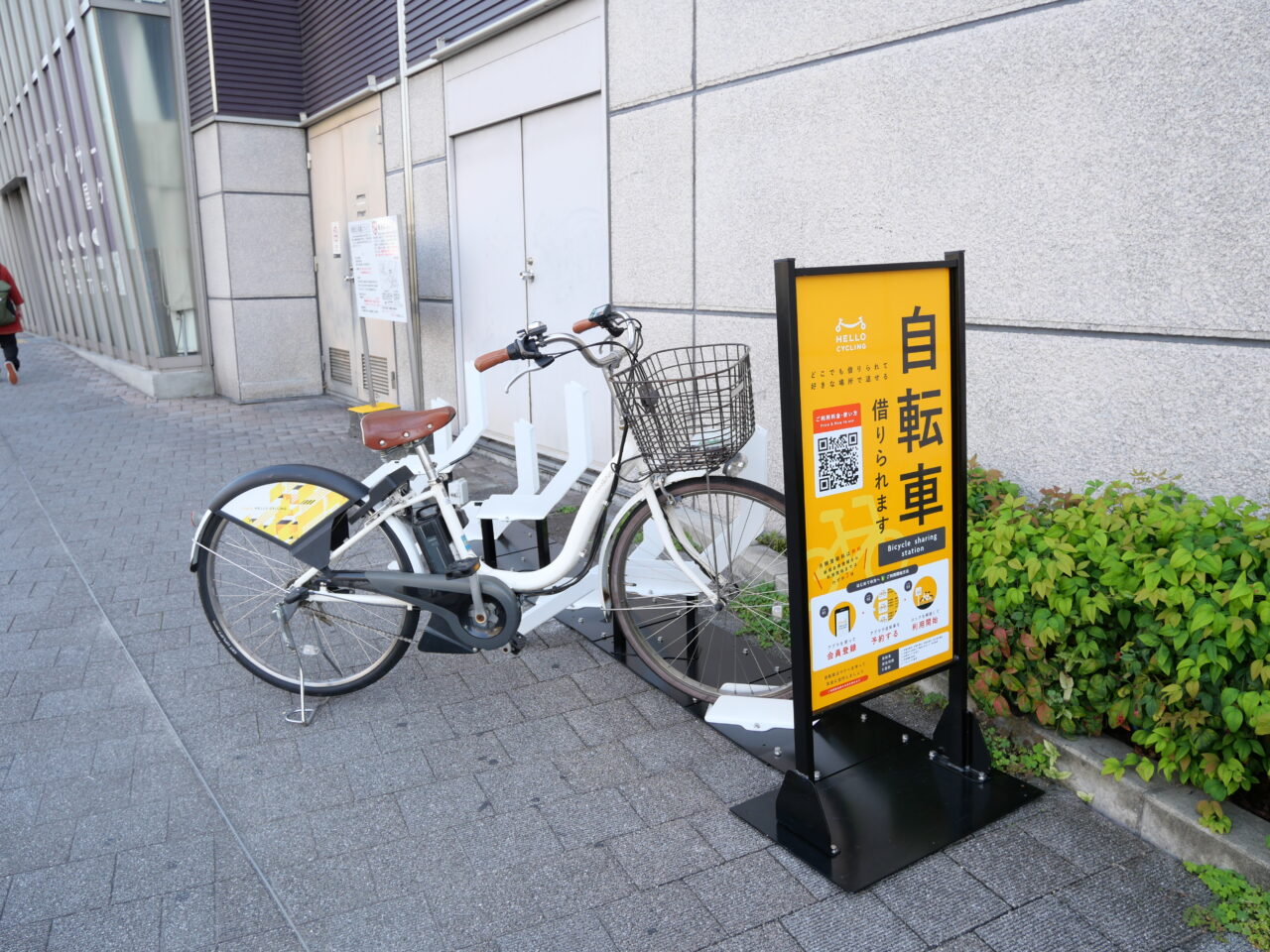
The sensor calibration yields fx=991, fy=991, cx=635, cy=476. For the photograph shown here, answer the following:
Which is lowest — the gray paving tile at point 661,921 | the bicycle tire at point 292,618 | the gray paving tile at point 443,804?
→ the gray paving tile at point 661,921

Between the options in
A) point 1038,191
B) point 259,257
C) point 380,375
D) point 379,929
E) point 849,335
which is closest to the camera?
point 379,929

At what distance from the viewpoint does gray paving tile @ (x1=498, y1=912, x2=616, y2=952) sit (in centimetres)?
241

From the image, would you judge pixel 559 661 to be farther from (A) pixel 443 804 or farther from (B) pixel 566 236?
(B) pixel 566 236

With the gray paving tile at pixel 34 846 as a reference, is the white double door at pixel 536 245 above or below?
above

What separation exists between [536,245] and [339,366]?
5.06 m

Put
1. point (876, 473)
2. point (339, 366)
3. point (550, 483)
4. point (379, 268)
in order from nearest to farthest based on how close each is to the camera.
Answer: point (876, 473)
point (550, 483)
point (379, 268)
point (339, 366)

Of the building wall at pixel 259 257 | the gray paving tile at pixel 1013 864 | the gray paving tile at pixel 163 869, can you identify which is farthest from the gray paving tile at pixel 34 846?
the building wall at pixel 259 257

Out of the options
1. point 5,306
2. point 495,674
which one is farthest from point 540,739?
point 5,306

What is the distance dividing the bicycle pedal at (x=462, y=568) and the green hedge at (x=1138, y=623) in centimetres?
169

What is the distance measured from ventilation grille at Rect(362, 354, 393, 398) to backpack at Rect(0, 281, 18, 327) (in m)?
6.25

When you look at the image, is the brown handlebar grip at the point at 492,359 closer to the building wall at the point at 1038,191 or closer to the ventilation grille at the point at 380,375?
the building wall at the point at 1038,191

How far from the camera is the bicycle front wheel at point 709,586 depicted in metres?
3.43

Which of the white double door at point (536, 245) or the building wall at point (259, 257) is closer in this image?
the white double door at point (536, 245)

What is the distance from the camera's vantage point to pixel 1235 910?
7.93 feet
